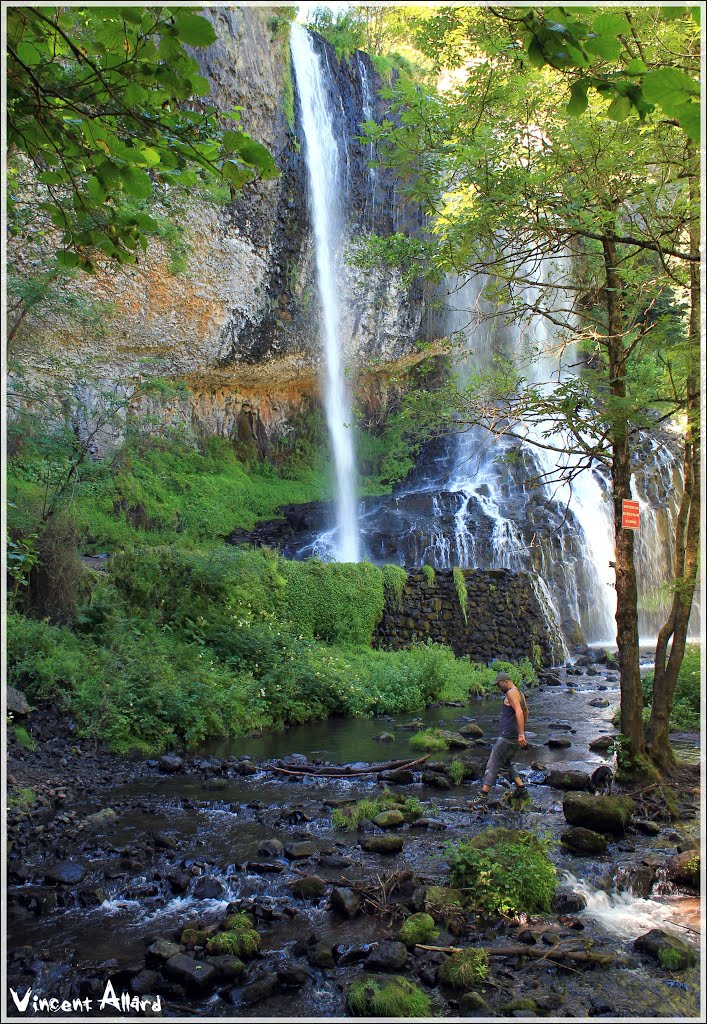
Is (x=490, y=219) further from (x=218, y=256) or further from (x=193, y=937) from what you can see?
(x=218, y=256)

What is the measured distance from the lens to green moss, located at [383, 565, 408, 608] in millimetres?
14805

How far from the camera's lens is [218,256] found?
19109 mm

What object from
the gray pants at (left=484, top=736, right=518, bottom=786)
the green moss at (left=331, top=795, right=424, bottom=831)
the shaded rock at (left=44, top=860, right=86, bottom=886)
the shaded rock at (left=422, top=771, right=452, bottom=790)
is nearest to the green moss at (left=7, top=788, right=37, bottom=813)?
the shaded rock at (left=44, top=860, right=86, bottom=886)

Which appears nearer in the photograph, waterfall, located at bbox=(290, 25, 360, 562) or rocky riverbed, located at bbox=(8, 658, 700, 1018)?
rocky riverbed, located at bbox=(8, 658, 700, 1018)

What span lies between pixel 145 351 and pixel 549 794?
53.9ft

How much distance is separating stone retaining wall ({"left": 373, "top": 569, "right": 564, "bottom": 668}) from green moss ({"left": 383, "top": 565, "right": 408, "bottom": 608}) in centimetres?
3

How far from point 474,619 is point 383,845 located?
32.7ft

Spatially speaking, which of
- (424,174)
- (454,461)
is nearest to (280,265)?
(454,461)

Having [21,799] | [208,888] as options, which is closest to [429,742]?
[208,888]

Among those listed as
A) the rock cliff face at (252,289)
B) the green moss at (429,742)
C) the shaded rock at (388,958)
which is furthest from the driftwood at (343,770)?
the rock cliff face at (252,289)

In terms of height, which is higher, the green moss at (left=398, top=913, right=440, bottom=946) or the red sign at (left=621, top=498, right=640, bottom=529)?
the red sign at (left=621, top=498, right=640, bottom=529)

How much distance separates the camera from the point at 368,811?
6.42m

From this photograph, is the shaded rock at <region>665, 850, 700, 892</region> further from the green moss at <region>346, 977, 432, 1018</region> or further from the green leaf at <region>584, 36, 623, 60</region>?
the green leaf at <region>584, 36, 623, 60</region>

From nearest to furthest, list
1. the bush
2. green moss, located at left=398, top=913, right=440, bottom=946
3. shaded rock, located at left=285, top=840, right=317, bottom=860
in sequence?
green moss, located at left=398, top=913, right=440, bottom=946, the bush, shaded rock, located at left=285, top=840, right=317, bottom=860
